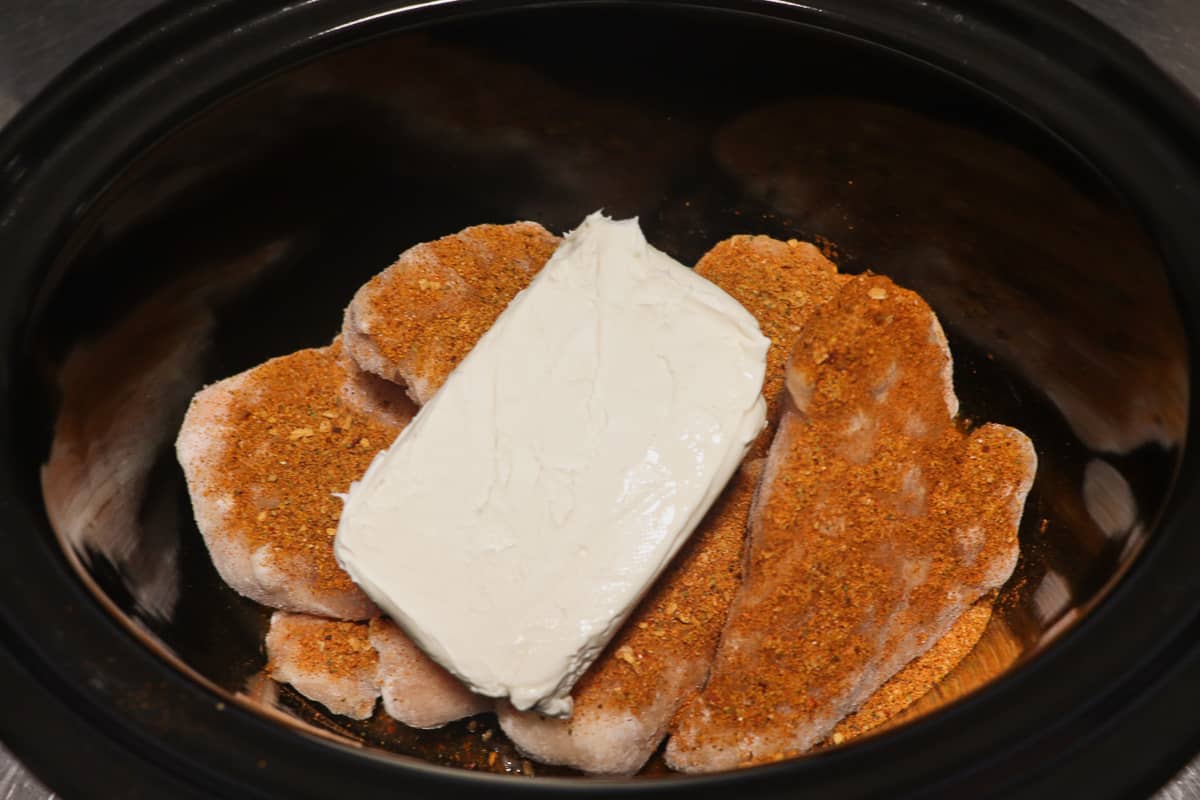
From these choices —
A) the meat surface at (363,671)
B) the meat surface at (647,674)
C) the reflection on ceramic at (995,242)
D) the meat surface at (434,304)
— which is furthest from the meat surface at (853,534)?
the meat surface at (434,304)

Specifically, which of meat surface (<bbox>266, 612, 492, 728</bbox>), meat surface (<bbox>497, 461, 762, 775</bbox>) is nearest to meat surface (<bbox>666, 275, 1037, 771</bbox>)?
meat surface (<bbox>497, 461, 762, 775</bbox>)

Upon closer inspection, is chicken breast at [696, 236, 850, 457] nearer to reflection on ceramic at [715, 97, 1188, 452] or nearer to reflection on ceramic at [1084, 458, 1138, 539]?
reflection on ceramic at [715, 97, 1188, 452]

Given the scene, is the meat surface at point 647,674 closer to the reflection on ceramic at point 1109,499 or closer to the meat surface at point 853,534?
the meat surface at point 853,534

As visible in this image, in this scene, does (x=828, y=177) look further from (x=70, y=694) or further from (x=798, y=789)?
(x=70, y=694)

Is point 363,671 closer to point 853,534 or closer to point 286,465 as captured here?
point 286,465

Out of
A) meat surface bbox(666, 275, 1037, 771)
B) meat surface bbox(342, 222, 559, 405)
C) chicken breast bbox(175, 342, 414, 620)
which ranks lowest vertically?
chicken breast bbox(175, 342, 414, 620)
